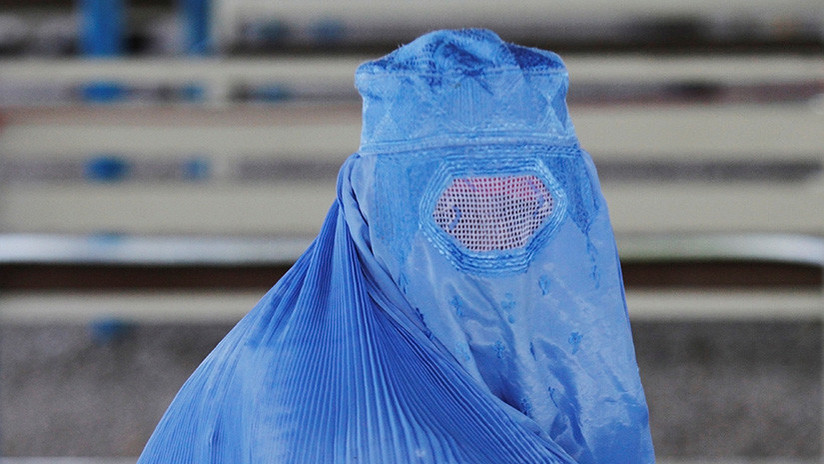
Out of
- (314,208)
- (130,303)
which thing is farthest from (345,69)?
(130,303)

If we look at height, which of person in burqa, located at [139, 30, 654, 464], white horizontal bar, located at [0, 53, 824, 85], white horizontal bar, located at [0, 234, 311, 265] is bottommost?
white horizontal bar, located at [0, 234, 311, 265]

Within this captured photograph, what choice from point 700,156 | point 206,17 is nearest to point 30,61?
point 206,17

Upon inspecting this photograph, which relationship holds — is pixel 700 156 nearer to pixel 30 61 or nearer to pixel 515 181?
pixel 515 181

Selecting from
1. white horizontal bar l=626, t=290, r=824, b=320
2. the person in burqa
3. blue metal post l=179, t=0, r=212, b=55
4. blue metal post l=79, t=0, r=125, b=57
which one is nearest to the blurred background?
white horizontal bar l=626, t=290, r=824, b=320

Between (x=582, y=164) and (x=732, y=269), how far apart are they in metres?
2.04

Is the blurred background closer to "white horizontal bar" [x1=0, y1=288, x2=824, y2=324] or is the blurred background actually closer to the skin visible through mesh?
"white horizontal bar" [x1=0, y1=288, x2=824, y2=324]

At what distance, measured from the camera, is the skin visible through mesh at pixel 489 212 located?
893mm

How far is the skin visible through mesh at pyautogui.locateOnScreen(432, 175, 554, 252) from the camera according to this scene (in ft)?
2.93

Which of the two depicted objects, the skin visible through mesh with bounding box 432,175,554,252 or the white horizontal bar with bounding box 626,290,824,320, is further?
the white horizontal bar with bounding box 626,290,824,320

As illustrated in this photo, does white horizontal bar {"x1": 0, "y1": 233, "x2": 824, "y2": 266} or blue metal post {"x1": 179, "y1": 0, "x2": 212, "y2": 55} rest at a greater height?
blue metal post {"x1": 179, "y1": 0, "x2": 212, "y2": 55}

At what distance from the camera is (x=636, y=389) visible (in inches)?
36.9

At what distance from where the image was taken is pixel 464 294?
90 centimetres

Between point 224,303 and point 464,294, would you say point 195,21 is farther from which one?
point 464,294

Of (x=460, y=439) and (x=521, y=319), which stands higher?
(x=521, y=319)
